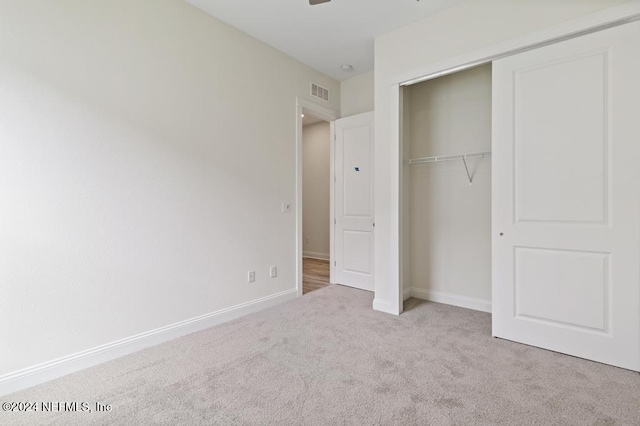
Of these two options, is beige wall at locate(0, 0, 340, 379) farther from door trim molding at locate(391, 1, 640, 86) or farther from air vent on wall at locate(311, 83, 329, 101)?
door trim molding at locate(391, 1, 640, 86)

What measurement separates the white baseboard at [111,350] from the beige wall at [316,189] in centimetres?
331

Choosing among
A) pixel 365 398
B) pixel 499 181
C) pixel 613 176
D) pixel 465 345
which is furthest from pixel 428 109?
pixel 365 398

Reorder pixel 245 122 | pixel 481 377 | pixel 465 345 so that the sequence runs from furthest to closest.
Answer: pixel 245 122, pixel 465 345, pixel 481 377

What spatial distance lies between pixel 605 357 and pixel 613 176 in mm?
1277

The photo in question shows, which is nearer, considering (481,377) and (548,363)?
(481,377)

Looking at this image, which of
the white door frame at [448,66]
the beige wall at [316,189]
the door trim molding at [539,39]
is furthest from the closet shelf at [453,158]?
the beige wall at [316,189]

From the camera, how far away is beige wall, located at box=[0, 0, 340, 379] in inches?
74.3

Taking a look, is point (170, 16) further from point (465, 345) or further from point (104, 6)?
point (465, 345)

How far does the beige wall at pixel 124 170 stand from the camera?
1888 millimetres

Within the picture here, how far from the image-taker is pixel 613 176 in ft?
6.87

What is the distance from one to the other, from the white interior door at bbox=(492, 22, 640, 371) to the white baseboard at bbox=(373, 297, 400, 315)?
0.93m

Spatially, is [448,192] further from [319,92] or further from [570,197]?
[319,92]

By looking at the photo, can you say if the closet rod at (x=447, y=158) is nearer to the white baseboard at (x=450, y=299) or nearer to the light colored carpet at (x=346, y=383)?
the white baseboard at (x=450, y=299)

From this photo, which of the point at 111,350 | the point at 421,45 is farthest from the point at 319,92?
the point at 111,350
